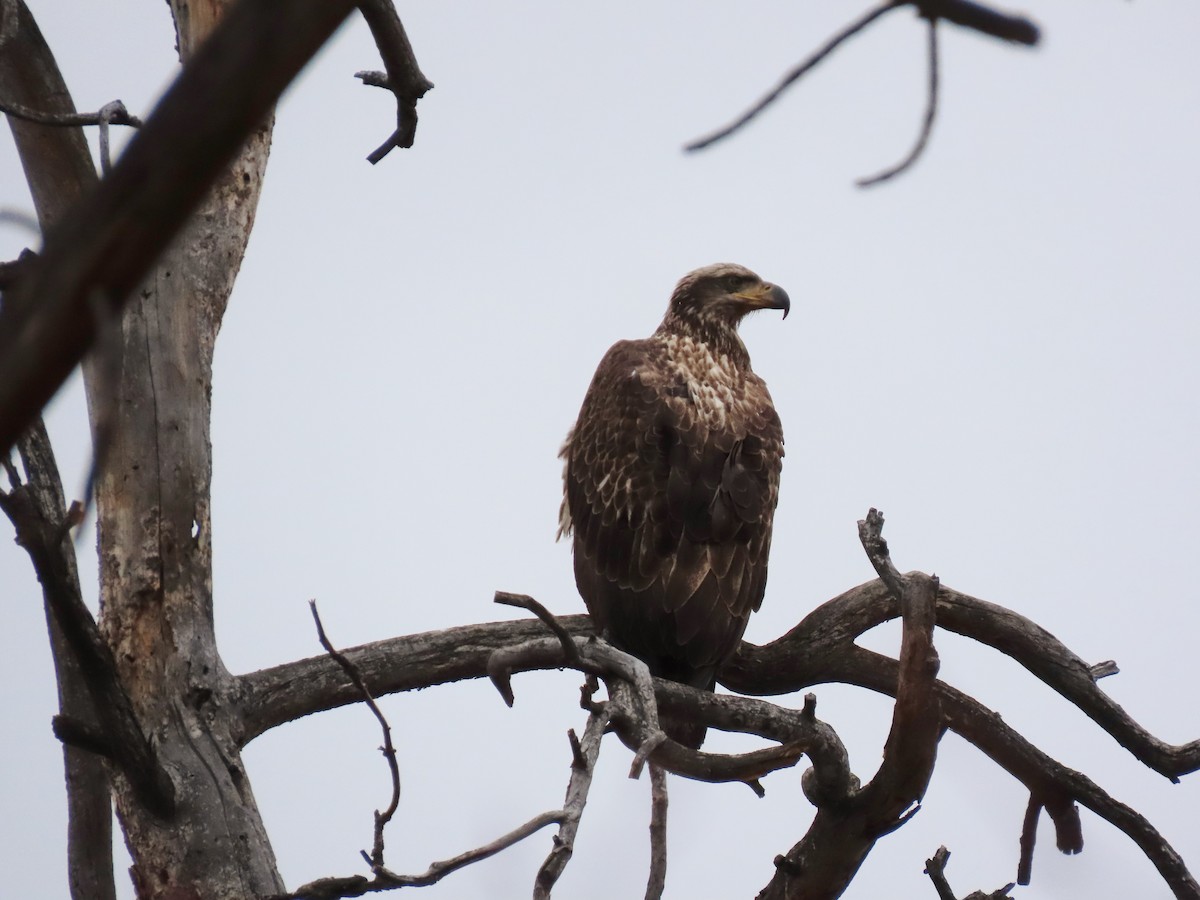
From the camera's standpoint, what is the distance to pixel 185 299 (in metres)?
4.82

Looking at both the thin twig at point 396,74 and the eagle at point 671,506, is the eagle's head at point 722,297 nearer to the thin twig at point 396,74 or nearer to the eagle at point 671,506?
the eagle at point 671,506

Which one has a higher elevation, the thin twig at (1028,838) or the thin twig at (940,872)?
the thin twig at (1028,838)

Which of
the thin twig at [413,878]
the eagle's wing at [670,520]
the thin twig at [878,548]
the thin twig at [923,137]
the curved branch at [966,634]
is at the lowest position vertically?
the thin twig at [413,878]

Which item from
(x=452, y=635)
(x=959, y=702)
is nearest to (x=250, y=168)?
(x=452, y=635)

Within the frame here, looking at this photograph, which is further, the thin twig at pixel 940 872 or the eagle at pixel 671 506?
the eagle at pixel 671 506

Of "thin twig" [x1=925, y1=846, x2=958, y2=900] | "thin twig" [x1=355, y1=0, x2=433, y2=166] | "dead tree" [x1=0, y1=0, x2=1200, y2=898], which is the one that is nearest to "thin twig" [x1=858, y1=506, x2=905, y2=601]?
"dead tree" [x1=0, y1=0, x2=1200, y2=898]

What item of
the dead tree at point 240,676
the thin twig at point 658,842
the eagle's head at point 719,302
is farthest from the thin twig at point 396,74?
the thin twig at point 658,842

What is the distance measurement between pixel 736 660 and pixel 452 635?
4.49 ft

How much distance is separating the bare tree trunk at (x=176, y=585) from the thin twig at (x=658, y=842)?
4.25 feet

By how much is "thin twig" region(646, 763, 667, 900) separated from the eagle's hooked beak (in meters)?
3.79

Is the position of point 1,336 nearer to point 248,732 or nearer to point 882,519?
point 882,519

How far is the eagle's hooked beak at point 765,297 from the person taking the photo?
7.16 metres

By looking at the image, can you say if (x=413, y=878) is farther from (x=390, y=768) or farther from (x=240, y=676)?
(x=240, y=676)

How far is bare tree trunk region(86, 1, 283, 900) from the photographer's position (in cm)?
427
